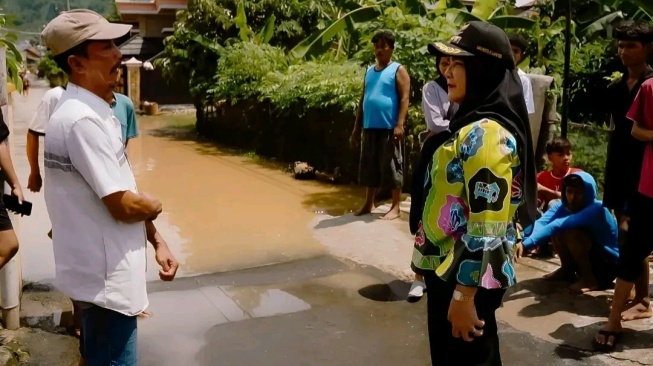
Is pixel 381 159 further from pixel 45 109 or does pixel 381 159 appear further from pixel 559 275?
pixel 45 109

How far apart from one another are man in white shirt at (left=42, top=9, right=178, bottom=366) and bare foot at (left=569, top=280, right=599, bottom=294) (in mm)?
3456

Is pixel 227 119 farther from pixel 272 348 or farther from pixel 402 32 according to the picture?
pixel 272 348

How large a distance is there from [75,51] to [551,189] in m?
4.05

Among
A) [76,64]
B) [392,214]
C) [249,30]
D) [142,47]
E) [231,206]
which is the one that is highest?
[76,64]

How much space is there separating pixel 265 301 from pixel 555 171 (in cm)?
245

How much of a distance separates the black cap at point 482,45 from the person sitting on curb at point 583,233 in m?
2.44

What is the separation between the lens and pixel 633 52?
4.23 m

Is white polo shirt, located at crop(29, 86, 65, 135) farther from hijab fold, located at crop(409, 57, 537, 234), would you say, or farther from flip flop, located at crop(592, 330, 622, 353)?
flip flop, located at crop(592, 330, 622, 353)

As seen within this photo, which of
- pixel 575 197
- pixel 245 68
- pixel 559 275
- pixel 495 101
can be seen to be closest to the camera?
pixel 495 101

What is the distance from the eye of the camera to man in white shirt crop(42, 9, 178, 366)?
2.33m

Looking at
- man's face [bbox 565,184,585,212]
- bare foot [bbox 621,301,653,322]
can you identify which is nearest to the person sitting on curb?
man's face [bbox 565,184,585,212]

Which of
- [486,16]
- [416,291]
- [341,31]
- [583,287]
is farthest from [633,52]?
[341,31]

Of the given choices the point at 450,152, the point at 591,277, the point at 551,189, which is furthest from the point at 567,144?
the point at 450,152

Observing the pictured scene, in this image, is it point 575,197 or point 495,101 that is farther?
point 575,197
